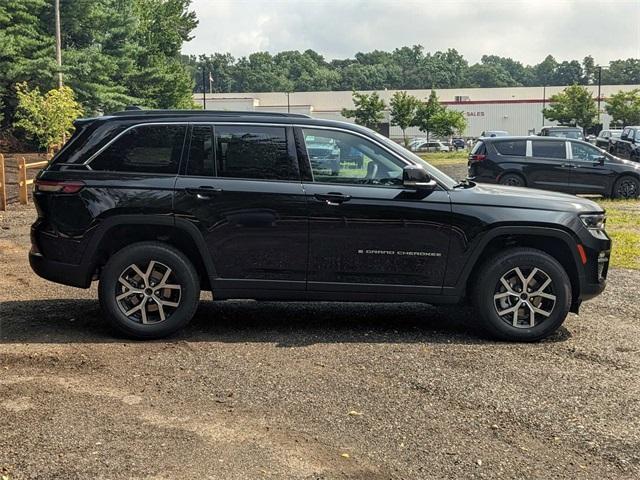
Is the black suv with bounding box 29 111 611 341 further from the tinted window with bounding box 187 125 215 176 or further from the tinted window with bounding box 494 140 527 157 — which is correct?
the tinted window with bounding box 494 140 527 157

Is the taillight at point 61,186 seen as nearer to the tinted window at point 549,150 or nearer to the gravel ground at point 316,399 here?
the gravel ground at point 316,399

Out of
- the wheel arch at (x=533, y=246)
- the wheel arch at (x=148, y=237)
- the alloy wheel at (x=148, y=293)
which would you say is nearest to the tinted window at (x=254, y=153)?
the wheel arch at (x=148, y=237)

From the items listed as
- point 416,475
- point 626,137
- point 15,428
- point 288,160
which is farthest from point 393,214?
point 626,137

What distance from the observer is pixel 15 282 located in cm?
807

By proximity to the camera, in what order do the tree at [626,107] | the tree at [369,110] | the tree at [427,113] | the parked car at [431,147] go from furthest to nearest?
the tree at [369,110]
the parked car at [431,147]
the tree at [427,113]
the tree at [626,107]

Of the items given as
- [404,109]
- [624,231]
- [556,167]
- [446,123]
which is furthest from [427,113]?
[624,231]

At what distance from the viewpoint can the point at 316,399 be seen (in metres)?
4.48

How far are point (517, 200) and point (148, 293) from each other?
3155 millimetres

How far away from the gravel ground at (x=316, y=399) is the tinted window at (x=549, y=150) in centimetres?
1165

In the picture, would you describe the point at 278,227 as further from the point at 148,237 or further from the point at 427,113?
the point at 427,113

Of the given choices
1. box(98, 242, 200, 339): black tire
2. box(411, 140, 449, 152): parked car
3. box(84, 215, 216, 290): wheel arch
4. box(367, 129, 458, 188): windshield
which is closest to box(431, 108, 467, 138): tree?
box(411, 140, 449, 152): parked car

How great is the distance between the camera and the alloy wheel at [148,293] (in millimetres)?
5719

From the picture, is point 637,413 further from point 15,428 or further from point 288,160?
point 15,428

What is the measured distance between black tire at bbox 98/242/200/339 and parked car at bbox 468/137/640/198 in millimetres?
13214
